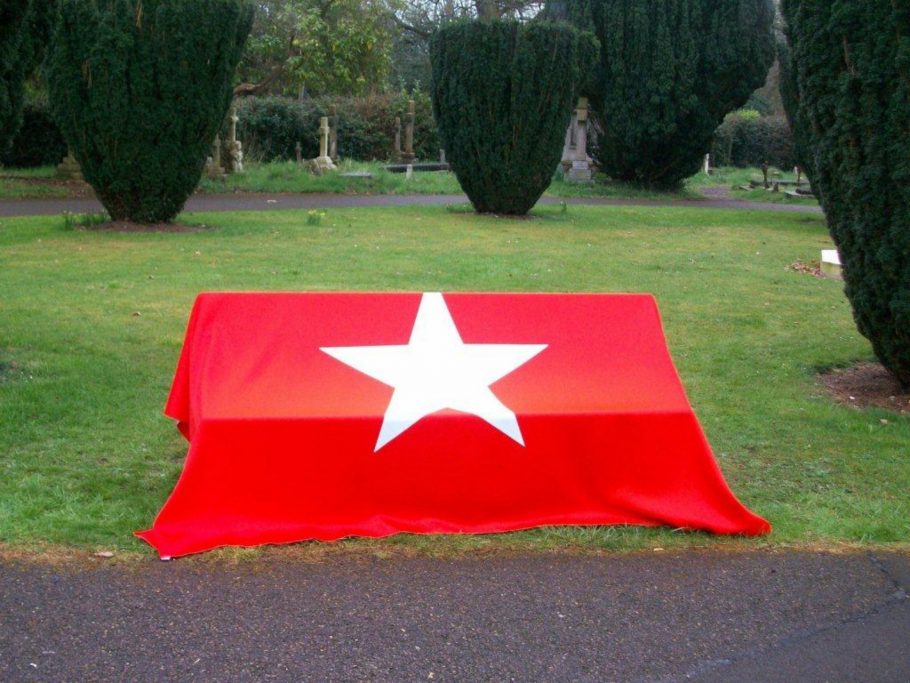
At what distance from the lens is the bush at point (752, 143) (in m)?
44.8

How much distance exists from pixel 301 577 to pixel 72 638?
855mm

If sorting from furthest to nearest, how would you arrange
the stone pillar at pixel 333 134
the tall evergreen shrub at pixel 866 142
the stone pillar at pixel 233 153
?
1. the stone pillar at pixel 333 134
2. the stone pillar at pixel 233 153
3. the tall evergreen shrub at pixel 866 142

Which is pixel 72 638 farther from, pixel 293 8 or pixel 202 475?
pixel 293 8

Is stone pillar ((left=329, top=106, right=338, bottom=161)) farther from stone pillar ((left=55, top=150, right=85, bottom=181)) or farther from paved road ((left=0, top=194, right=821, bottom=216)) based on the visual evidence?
stone pillar ((left=55, top=150, right=85, bottom=181))

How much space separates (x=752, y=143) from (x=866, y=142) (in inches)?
1611

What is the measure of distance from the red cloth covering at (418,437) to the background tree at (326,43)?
979 inches

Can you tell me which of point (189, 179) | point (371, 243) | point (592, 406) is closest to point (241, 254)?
point (371, 243)

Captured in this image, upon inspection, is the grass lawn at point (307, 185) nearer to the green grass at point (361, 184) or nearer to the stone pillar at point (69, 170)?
the green grass at point (361, 184)

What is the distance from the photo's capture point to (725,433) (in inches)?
245

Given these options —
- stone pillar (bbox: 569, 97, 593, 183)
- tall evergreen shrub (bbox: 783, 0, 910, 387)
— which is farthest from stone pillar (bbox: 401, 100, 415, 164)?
tall evergreen shrub (bbox: 783, 0, 910, 387)

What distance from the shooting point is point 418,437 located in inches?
176

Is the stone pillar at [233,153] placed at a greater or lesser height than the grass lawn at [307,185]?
greater

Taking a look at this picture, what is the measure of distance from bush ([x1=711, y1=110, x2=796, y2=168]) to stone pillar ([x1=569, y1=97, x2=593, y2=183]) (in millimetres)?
16002

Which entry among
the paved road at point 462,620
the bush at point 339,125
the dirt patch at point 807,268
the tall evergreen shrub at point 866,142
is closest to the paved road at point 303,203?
the bush at point 339,125
